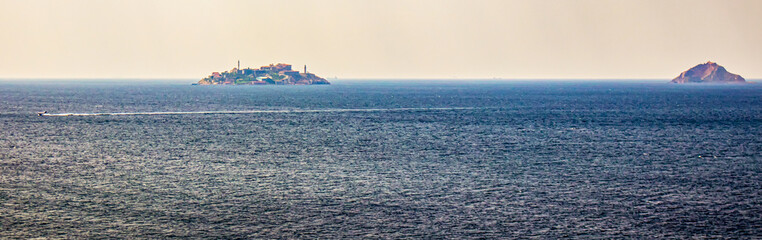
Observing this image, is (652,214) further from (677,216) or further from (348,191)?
(348,191)

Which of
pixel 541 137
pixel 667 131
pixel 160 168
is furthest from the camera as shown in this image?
pixel 667 131

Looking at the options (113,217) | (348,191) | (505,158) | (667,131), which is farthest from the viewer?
(667,131)

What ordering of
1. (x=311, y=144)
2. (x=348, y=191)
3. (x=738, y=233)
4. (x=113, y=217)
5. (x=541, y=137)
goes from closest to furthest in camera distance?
(x=738, y=233) → (x=113, y=217) → (x=348, y=191) → (x=311, y=144) → (x=541, y=137)

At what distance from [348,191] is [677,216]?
11.6 m

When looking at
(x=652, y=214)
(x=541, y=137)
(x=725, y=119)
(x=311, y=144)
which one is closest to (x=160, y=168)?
(x=311, y=144)

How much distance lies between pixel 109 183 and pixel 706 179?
2523cm

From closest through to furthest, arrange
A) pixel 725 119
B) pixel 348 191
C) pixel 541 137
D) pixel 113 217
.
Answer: pixel 113 217 → pixel 348 191 → pixel 541 137 → pixel 725 119

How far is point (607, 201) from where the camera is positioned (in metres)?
25.9

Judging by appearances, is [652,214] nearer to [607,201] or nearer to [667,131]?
Answer: [607,201]

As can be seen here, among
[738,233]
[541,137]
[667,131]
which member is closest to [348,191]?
[738,233]

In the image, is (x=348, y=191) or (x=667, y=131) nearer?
(x=348, y=191)

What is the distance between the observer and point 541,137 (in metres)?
55.6

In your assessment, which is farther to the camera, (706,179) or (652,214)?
(706,179)

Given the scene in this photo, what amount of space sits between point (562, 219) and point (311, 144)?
1104 inches
